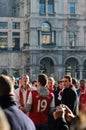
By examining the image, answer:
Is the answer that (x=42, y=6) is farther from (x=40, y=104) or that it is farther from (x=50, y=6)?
(x=40, y=104)

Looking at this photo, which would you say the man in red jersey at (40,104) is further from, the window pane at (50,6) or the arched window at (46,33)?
the window pane at (50,6)

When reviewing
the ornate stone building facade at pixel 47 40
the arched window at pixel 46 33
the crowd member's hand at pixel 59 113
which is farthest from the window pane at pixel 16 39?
the crowd member's hand at pixel 59 113

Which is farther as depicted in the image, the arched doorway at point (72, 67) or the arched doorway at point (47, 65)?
the arched doorway at point (72, 67)

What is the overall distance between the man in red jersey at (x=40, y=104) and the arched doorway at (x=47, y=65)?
155ft

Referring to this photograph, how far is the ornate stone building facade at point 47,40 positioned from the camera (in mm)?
55281

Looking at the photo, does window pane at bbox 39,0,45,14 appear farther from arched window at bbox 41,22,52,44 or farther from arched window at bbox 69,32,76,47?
arched window at bbox 69,32,76,47

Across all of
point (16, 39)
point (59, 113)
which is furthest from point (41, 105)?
point (16, 39)

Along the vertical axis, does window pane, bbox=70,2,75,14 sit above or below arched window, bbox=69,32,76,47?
above

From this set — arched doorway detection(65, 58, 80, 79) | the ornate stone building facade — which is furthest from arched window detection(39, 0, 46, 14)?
arched doorway detection(65, 58, 80, 79)

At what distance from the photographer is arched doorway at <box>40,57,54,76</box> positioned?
2207 inches

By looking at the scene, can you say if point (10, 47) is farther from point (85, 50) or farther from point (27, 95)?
point (27, 95)

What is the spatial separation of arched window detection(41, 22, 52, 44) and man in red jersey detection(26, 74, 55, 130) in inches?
1859

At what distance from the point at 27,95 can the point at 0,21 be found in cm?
4958

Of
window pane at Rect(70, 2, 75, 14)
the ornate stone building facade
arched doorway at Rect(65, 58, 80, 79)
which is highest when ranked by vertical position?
window pane at Rect(70, 2, 75, 14)
